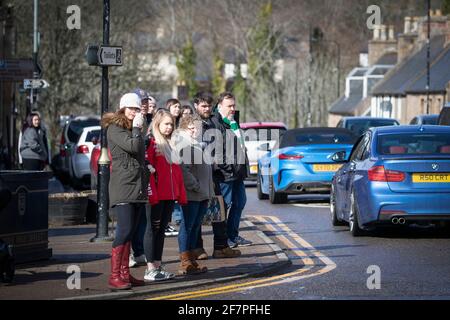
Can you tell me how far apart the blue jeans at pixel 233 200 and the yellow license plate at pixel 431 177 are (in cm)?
247

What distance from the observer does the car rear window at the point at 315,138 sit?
24.6 metres

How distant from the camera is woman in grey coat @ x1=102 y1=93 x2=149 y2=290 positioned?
11.6m

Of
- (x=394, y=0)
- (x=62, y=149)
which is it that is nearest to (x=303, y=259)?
(x=62, y=149)

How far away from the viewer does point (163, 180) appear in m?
12.5

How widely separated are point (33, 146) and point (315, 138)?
5.77 metres

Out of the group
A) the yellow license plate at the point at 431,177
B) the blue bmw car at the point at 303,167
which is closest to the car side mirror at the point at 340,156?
the yellow license plate at the point at 431,177

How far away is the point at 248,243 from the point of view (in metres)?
16.0

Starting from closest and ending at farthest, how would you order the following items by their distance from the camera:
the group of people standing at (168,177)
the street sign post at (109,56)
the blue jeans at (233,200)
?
1. the group of people standing at (168,177)
2. the blue jeans at (233,200)
3. the street sign post at (109,56)

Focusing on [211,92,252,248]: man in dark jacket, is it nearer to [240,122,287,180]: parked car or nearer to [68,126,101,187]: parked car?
[240,122,287,180]: parked car

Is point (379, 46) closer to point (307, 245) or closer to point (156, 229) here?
point (307, 245)

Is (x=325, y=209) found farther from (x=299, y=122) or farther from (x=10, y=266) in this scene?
(x=299, y=122)

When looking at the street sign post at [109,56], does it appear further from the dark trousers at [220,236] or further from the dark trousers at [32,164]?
the dark trousers at [32,164]

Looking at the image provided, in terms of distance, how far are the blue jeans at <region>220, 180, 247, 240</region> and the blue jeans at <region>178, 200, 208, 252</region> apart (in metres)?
1.81

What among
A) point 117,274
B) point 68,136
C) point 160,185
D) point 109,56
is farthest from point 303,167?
point 68,136
